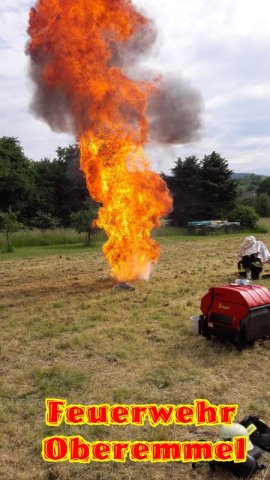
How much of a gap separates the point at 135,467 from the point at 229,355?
10.6ft

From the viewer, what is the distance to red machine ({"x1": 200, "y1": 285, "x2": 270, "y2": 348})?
22.5ft

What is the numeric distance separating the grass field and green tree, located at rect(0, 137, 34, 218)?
28890 millimetres

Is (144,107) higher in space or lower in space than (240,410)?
higher

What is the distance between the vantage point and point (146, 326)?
28.9 feet

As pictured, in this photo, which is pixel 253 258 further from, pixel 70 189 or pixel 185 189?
pixel 70 189

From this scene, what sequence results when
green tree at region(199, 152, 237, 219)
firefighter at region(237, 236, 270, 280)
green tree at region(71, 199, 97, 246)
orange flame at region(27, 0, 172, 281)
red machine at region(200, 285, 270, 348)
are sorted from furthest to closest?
green tree at region(199, 152, 237, 219) < green tree at region(71, 199, 97, 246) < firefighter at region(237, 236, 270, 280) < orange flame at region(27, 0, 172, 281) < red machine at region(200, 285, 270, 348)

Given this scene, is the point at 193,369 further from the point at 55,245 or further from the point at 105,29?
the point at 55,245

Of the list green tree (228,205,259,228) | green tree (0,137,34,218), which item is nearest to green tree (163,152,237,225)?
green tree (228,205,259,228)

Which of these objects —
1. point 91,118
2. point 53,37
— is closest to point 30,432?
point 91,118

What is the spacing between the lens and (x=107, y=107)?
12.4 m

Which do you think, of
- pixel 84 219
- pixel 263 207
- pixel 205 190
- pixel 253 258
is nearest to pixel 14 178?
pixel 84 219

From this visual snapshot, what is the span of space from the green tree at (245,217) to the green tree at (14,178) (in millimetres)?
20620

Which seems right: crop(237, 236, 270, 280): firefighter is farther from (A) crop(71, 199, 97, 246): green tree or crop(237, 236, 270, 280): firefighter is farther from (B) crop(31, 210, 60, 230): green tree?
(B) crop(31, 210, 60, 230): green tree

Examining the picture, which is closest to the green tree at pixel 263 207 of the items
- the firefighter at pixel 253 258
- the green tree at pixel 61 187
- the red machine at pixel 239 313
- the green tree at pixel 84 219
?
the green tree at pixel 61 187
